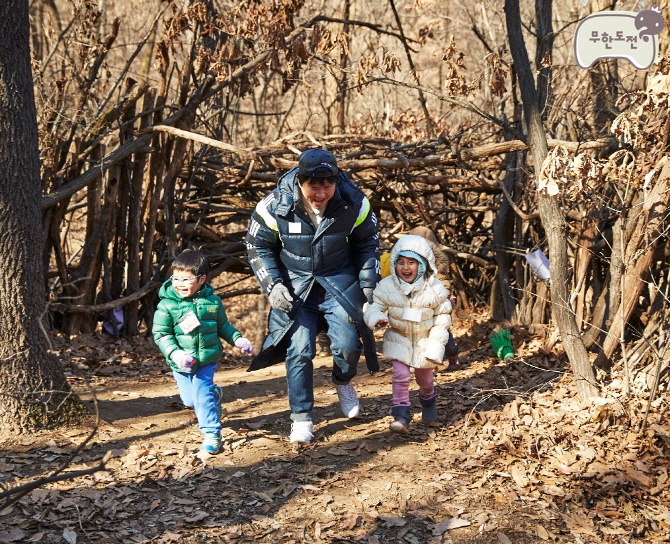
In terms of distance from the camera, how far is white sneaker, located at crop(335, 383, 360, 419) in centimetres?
493

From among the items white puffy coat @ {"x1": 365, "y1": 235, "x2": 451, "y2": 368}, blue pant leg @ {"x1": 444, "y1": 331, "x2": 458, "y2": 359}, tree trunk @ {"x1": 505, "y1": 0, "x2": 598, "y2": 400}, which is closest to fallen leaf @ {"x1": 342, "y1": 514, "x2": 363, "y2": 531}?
white puffy coat @ {"x1": 365, "y1": 235, "x2": 451, "y2": 368}

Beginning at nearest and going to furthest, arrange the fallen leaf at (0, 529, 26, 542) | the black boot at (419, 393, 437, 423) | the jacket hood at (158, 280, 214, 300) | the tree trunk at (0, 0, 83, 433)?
the fallen leaf at (0, 529, 26, 542)
the tree trunk at (0, 0, 83, 433)
the jacket hood at (158, 280, 214, 300)
the black boot at (419, 393, 437, 423)

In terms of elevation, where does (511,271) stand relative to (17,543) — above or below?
above

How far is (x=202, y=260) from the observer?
4426 millimetres

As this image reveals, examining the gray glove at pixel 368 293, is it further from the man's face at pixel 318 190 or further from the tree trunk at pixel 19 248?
the tree trunk at pixel 19 248

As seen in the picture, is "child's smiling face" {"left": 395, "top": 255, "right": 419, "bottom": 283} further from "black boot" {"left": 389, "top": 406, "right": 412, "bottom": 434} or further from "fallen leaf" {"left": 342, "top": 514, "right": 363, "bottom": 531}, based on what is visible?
"fallen leaf" {"left": 342, "top": 514, "right": 363, "bottom": 531}

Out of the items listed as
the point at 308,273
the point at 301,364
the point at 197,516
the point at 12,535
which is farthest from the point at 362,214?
the point at 12,535

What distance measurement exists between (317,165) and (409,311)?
1.12 meters

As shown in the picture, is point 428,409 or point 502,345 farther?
point 502,345

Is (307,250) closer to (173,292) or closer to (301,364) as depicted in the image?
(301,364)

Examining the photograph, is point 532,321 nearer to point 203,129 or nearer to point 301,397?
point 301,397

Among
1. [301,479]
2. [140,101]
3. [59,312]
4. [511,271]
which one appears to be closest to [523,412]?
[301,479]

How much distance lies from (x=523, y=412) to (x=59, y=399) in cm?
304

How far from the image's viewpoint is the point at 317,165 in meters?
4.24
